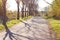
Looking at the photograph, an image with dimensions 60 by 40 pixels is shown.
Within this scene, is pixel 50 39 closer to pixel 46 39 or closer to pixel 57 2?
pixel 46 39

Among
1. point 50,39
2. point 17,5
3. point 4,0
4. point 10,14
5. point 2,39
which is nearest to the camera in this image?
point 2,39

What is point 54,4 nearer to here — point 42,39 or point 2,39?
point 42,39

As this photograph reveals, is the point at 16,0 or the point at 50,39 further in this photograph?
the point at 16,0

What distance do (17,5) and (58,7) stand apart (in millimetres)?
27382

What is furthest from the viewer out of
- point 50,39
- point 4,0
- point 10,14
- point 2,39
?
point 10,14

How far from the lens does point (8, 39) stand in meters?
10.9

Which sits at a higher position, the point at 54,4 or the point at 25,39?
the point at 54,4

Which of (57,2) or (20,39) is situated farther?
(57,2)

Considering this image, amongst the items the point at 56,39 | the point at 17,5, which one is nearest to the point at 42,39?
the point at 56,39

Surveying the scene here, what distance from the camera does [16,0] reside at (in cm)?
3809

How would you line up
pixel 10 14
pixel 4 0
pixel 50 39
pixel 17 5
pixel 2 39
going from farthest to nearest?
pixel 17 5
pixel 10 14
pixel 4 0
pixel 50 39
pixel 2 39

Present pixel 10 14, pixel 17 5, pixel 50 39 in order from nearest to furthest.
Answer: pixel 50 39 < pixel 10 14 < pixel 17 5

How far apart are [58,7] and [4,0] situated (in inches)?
456

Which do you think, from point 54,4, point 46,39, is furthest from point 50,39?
point 54,4
